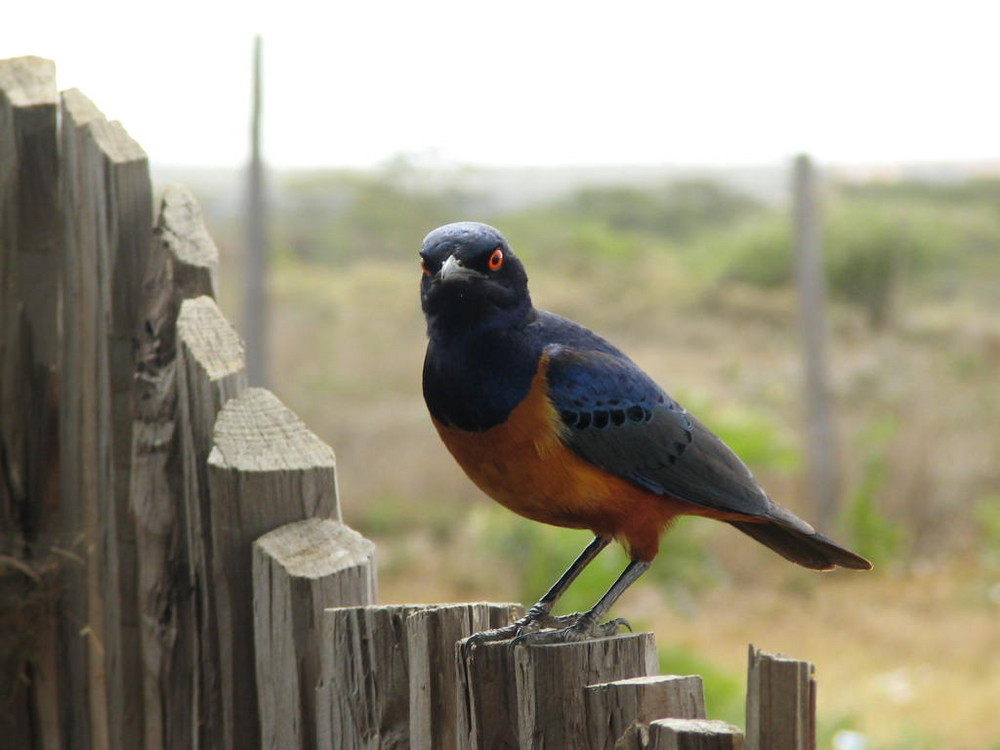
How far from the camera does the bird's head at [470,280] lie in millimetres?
2162

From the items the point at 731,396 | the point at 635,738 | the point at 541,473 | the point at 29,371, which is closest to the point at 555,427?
the point at 541,473

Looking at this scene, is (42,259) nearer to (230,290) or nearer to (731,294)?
(230,290)

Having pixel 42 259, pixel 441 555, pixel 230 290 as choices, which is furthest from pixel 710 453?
pixel 230 290

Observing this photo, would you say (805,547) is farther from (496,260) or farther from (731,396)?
(731,396)

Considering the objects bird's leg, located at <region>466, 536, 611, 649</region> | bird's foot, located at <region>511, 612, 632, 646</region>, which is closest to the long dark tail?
bird's leg, located at <region>466, 536, 611, 649</region>

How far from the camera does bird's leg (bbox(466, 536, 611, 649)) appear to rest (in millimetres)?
1931

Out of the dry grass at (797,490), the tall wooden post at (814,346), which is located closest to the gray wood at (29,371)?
the dry grass at (797,490)

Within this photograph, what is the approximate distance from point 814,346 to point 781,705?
8477 millimetres

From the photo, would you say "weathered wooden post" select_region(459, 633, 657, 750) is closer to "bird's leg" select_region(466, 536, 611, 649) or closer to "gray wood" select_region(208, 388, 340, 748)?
"bird's leg" select_region(466, 536, 611, 649)

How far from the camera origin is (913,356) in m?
17.5

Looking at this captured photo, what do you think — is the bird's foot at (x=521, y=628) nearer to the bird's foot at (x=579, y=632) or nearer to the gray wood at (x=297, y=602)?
the bird's foot at (x=579, y=632)

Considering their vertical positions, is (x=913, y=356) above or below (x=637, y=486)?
below

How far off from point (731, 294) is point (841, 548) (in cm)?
2074

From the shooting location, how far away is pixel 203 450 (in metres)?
2.13
